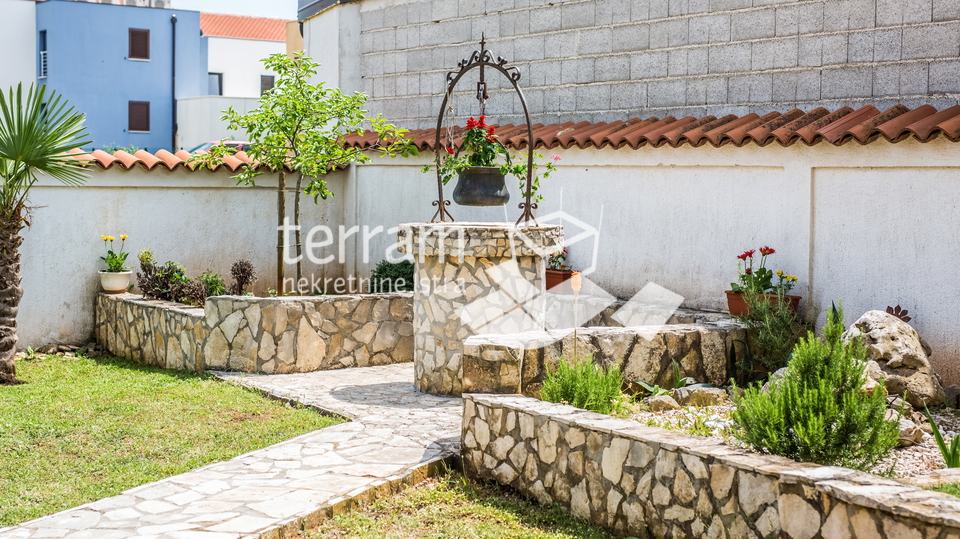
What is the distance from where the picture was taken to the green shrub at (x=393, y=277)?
11.7 meters

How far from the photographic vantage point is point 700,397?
7.65 metres

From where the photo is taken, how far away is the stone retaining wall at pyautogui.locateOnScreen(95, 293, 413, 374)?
9.52 m

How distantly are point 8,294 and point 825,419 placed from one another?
802cm

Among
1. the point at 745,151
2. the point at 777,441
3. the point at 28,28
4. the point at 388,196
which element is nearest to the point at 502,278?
the point at 745,151

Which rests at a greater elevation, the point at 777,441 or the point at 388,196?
the point at 388,196

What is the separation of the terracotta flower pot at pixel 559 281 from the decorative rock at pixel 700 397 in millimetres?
2764

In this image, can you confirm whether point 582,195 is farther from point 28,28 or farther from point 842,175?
point 28,28

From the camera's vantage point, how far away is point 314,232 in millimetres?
13016

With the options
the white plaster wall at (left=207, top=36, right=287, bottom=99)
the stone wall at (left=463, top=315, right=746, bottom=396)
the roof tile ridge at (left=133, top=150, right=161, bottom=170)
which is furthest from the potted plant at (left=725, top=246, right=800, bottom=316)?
the white plaster wall at (left=207, top=36, right=287, bottom=99)

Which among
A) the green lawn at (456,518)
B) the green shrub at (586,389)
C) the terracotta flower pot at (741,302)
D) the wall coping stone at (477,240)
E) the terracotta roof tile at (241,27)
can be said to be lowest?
the green lawn at (456,518)

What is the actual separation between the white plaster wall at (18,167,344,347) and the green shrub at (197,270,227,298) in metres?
0.69

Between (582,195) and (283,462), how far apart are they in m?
5.52

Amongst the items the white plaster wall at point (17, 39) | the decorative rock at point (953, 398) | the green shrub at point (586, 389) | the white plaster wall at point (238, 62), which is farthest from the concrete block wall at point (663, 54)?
the white plaster wall at point (238, 62)

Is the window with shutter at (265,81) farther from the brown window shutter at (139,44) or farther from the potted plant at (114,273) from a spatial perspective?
the potted plant at (114,273)
